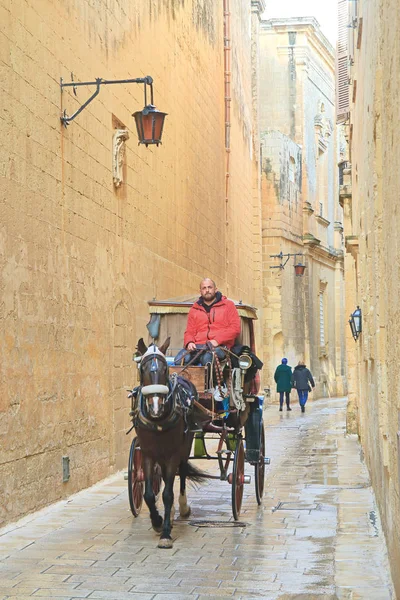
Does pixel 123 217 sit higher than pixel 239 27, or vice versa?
pixel 239 27

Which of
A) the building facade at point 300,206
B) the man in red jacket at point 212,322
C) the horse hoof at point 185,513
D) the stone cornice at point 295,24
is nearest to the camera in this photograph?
the horse hoof at point 185,513

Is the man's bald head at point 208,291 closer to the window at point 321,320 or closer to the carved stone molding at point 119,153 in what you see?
the carved stone molding at point 119,153

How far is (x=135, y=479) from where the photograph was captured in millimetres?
8945

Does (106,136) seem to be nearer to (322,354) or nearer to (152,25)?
(152,25)

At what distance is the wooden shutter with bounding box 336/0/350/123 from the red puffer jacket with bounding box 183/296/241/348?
394 inches

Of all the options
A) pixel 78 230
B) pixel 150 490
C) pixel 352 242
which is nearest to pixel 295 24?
pixel 352 242

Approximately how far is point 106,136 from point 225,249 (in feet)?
39.8

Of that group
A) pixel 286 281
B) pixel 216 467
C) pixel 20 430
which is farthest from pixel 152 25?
pixel 286 281

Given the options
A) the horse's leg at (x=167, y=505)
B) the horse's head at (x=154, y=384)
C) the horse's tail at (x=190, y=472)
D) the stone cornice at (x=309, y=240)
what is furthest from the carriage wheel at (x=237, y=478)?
the stone cornice at (x=309, y=240)

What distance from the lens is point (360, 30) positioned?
11.4 m

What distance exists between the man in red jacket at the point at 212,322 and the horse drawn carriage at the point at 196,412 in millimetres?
179

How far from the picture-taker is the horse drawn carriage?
25.5 feet

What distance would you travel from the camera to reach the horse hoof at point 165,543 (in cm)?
767

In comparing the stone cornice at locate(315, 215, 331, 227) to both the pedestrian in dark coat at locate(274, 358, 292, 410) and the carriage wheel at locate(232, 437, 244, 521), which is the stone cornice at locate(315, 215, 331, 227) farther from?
the carriage wheel at locate(232, 437, 244, 521)
